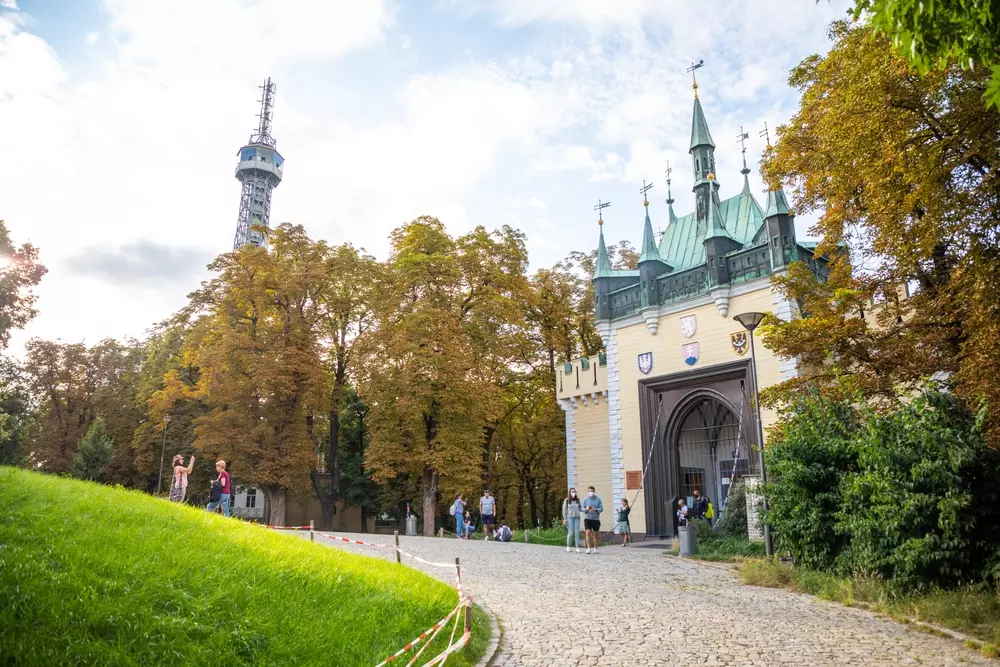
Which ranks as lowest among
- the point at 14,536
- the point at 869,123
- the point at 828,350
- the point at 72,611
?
the point at 72,611

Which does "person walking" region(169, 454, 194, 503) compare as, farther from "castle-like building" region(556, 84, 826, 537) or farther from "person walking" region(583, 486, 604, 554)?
"castle-like building" region(556, 84, 826, 537)

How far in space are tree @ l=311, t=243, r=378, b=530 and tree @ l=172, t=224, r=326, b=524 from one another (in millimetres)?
606

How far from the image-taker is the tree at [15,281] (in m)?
25.0

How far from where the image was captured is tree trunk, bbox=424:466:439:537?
2817cm

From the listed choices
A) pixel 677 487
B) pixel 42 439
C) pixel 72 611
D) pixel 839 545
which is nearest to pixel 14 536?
pixel 72 611

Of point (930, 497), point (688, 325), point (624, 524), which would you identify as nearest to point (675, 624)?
point (930, 497)

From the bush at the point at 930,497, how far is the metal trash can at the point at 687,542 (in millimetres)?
6606

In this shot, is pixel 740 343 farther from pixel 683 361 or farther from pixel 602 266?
pixel 602 266

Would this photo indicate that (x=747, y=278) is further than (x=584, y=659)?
Yes

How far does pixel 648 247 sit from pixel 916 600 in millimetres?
18188

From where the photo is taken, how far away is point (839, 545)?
1092 centimetres

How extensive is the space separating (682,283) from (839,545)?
14.1 meters

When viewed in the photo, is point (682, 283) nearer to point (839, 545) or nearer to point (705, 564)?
point (705, 564)

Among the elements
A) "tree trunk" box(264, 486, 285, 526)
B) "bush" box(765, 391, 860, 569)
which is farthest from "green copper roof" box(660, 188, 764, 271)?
"tree trunk" box(264, 486, 285, 526)
